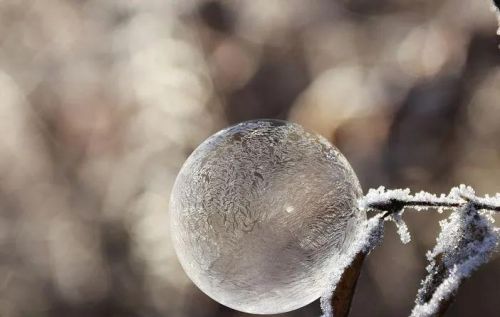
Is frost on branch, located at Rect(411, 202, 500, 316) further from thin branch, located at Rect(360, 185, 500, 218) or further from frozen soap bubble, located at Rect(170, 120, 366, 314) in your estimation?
frozen soap bubble, located at Rect(170, 120, 366, 314)

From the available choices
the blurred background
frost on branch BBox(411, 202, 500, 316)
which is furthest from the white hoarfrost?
the blurred background

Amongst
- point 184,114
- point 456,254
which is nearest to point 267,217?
point 456,254

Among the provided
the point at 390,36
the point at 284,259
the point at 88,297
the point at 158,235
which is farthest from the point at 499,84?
the point at 284,259

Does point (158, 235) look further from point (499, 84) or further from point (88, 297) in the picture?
point (499, 84)

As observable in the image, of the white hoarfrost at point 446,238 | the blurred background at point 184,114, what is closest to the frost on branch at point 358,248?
the white hoarfrost at point 446,238

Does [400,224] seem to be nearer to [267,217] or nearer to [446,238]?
[446,238]
